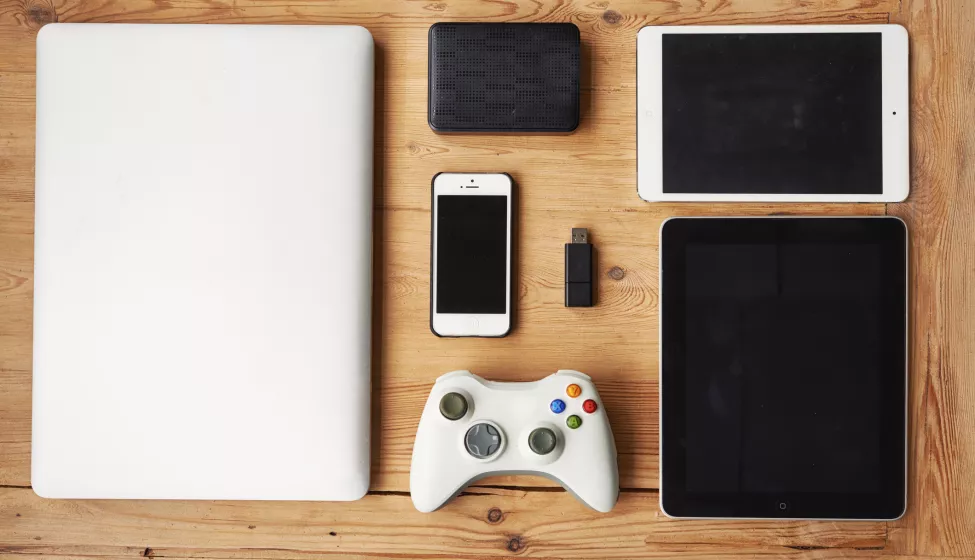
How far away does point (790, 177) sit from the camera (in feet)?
1.96

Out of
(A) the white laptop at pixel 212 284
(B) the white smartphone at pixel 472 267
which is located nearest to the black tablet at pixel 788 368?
(B) the white smartphone at pixel 472 267

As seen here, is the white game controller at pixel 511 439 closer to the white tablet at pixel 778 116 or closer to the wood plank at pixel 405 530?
the wood plank at pixel 405 530

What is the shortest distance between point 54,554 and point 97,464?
0.45 ft

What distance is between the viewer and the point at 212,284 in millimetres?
589

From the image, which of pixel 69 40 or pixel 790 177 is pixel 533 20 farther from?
pixel 69 40

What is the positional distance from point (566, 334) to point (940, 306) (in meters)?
0.41

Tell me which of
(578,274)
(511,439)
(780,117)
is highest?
(780,117)

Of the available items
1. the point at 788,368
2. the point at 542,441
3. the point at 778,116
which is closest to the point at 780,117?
the point at 778,116

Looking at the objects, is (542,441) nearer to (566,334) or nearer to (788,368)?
(566,334)

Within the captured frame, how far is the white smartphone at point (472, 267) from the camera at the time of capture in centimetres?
60

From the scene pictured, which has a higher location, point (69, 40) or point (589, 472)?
point (69, 40)

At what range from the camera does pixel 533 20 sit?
631mm

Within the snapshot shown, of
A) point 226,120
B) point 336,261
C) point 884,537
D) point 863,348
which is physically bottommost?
point 884,537

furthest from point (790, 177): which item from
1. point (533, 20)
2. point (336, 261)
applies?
point (336, 261)
